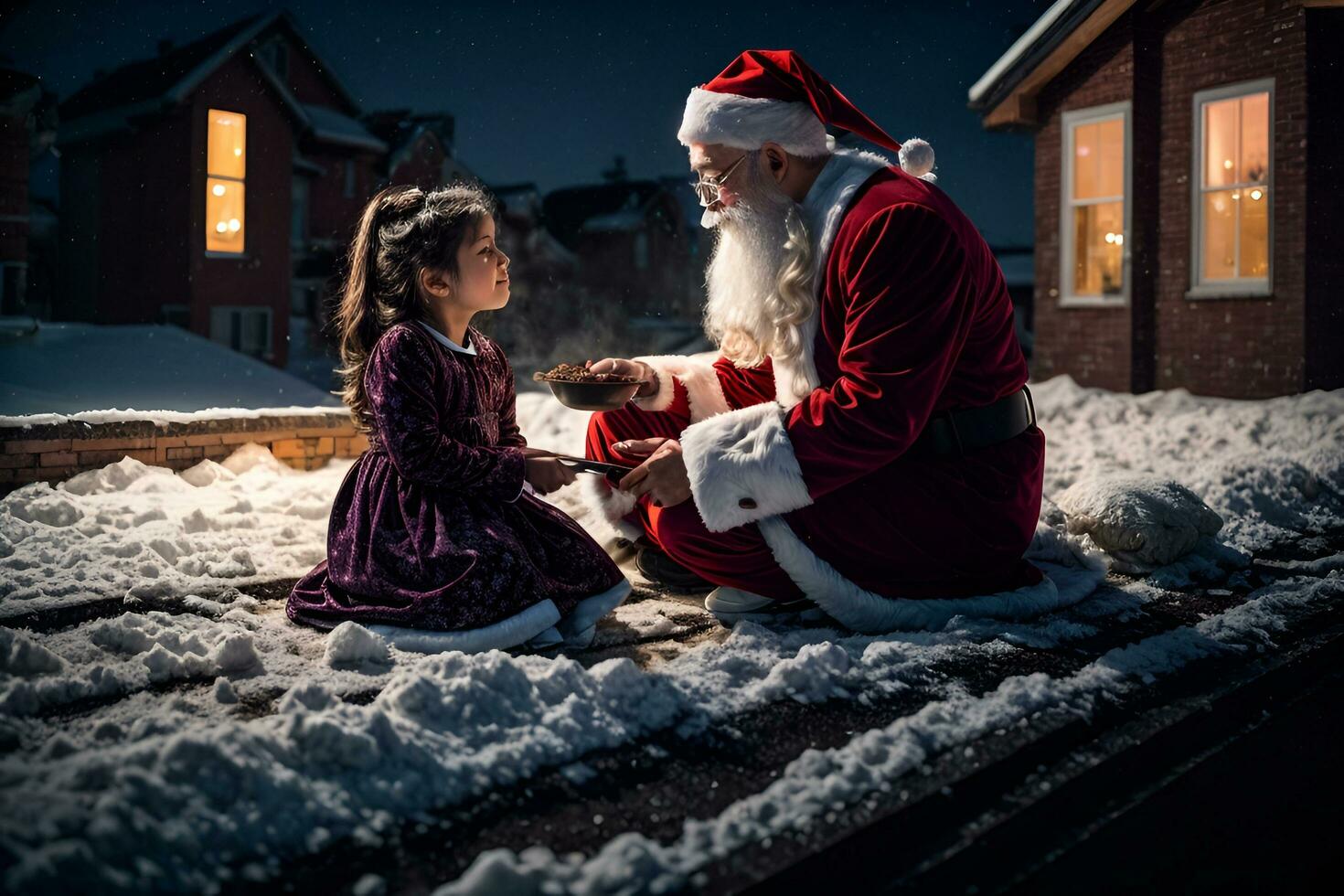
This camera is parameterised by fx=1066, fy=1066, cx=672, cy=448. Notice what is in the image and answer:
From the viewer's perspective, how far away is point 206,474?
5.65 metres

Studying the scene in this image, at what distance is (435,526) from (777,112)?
1.71 meters

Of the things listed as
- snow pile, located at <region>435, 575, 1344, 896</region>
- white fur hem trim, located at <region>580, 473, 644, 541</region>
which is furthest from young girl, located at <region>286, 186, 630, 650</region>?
snow pile, located at <region>435, 575, 1344, 896</region>

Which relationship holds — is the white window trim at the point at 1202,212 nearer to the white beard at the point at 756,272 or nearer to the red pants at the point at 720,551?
the white beard at the point at 756,272

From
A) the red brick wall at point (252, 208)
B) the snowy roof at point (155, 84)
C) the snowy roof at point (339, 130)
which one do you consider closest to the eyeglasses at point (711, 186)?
the red brick wall at point (252, 208)

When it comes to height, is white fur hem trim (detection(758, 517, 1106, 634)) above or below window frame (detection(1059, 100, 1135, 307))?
below

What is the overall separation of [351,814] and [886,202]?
2.25 m

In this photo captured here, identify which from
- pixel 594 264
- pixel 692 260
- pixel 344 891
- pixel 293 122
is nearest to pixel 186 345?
pixel 293 122

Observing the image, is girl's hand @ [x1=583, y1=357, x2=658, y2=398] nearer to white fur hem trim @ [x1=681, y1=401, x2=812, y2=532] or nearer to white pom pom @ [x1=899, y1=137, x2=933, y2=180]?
white fur hem trim @ [x1=681, y1=401, x2=812, y2=532]

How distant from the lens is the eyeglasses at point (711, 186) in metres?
3.50

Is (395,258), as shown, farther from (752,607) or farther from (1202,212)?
(1202,212)

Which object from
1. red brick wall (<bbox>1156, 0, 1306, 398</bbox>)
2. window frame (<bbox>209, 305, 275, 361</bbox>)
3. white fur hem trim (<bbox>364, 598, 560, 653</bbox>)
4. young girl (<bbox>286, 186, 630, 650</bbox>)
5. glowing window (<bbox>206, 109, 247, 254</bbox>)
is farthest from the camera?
window frame (<bbox>209, 305, 275, 361</bbox>)

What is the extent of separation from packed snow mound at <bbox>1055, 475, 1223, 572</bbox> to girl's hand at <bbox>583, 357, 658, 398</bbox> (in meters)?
1.80

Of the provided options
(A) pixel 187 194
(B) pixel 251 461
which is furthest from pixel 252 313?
(B) pixel 251 461

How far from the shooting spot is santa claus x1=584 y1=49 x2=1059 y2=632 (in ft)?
10.1
